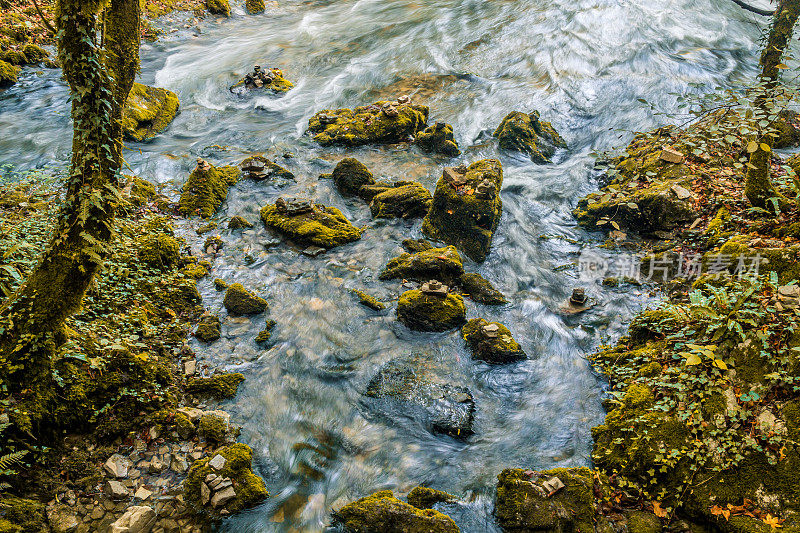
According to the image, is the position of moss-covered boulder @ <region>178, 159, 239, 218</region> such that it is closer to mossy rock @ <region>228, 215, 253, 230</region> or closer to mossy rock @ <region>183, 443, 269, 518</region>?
mossy rock @ <region>228, 215, 253, 230</region>

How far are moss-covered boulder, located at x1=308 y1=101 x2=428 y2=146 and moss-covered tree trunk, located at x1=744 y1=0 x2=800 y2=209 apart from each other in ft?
25.6

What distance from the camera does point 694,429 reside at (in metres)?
4.55

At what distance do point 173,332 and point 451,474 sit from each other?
4313mm

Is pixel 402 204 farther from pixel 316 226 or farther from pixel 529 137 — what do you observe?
pixel 529 137

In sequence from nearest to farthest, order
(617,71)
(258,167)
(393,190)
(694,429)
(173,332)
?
1. (694,429)
2. (173,332)
3. (393,190)
4. (258,167)
5. (617,71)

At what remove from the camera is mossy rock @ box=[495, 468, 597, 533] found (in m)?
4.29

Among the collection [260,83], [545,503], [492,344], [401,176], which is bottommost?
[492,344]

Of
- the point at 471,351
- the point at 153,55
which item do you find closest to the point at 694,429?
the point at 471,351

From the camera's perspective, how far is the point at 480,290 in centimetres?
773

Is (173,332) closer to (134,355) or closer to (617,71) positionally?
(134,355)

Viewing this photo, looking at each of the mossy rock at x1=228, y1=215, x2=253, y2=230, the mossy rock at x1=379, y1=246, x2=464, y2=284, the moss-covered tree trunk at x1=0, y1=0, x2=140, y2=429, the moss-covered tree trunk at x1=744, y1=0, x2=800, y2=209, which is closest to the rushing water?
the mossy rock at x1=228, y1=215, x2=253, y2=230

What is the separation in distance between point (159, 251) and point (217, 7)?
19426 mm

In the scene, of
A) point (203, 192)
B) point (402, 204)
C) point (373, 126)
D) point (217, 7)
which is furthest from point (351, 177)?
point (217, 7)

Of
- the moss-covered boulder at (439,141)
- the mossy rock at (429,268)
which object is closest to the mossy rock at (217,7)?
the moss-covered boulder at (439,141)
